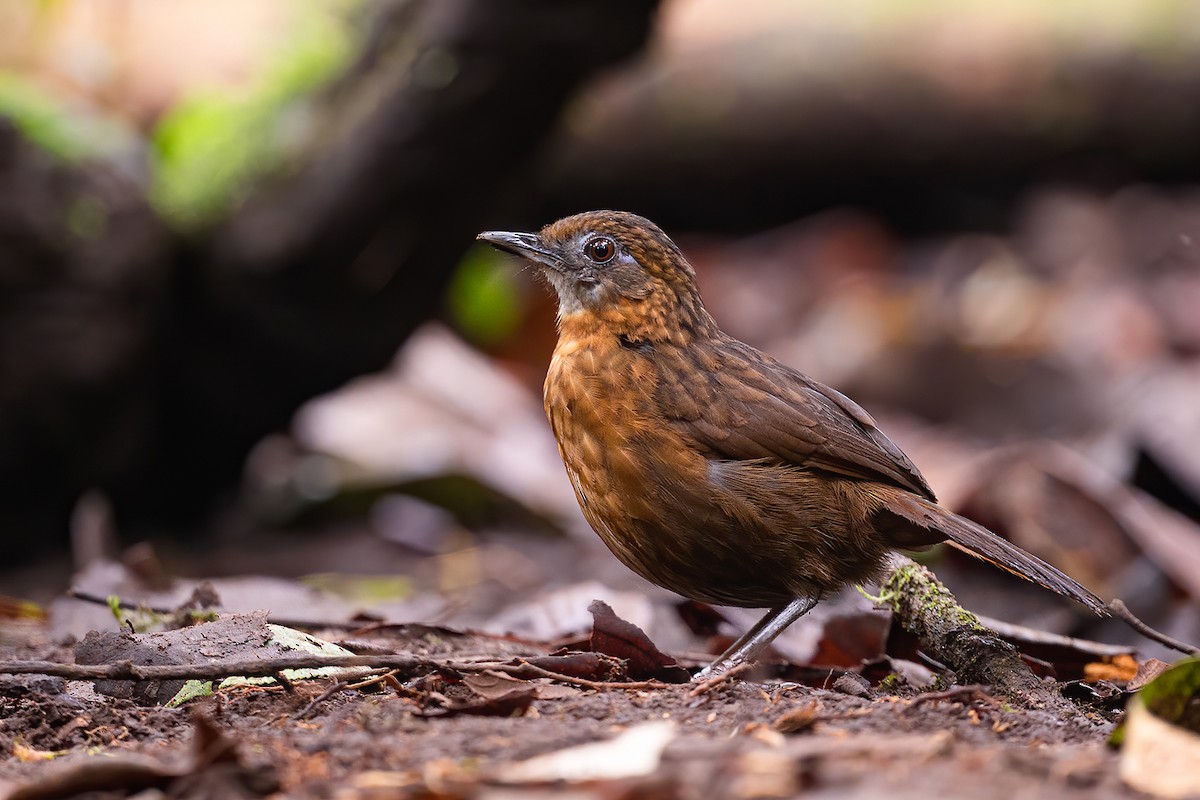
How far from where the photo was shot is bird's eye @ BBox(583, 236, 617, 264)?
4.50 m

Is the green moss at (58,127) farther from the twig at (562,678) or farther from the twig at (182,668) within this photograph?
the twig at (562,678)

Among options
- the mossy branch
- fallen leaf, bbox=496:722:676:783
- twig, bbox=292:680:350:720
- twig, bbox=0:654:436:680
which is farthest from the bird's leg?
fallen leaf, bbox=496:722:676:783

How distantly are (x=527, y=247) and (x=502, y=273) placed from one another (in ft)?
19.1

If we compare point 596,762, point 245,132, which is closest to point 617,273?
point 596,762

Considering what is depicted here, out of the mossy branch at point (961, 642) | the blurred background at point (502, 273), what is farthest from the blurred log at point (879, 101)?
the mossy branch at point (961, 642)

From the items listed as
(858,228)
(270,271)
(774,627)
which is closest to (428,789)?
(774,627)

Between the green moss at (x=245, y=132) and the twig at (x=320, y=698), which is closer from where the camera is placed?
the twig at (x=320, y=698)

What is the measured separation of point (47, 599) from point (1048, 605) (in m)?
4.43

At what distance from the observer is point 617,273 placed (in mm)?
4445

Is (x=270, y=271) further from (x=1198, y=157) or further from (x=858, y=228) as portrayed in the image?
(x=1198, y=157)

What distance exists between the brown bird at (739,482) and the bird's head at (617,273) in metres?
0.19

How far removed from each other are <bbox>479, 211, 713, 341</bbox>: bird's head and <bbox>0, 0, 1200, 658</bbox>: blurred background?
2.98ft

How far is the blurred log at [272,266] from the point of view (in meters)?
6.47

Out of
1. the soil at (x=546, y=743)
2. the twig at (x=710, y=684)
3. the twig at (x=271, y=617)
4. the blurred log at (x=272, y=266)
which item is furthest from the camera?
the blurred log at (x=272, y=266)
